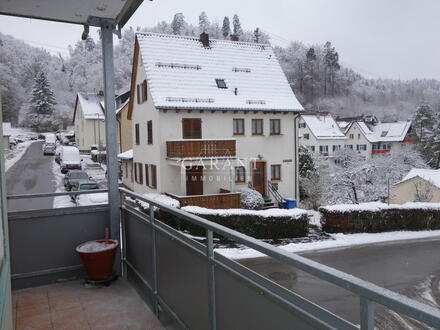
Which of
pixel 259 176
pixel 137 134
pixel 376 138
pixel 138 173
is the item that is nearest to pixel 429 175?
pixel 259 176

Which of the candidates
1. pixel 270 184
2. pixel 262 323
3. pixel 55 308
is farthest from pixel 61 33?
pixel 270 184

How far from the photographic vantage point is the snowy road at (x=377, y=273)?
8.26 meters

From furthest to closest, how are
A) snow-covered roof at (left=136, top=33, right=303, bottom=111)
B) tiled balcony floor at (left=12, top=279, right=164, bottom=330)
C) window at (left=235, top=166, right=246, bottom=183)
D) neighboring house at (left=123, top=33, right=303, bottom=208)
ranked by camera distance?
window at (left=235, top=166, right=246, bottom=183) → snow-covered roof at (left=136, top=33, right=303, bottom=111) → neighboring house at (left=123, top=33, right=303, bottom=208) → tiled balcony floor at (left=12, top=279, right=164, bottom=330)

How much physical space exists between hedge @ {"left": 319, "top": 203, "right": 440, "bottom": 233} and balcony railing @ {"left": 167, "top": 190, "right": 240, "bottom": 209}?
4677 mm

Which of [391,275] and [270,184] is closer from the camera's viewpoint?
[391,275]

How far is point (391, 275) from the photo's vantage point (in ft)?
37.2

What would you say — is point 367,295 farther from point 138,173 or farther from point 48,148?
point 138,173

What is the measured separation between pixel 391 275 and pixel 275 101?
48.9ft

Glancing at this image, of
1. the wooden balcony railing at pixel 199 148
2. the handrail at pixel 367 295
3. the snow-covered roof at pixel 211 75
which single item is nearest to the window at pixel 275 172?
the snow-covered roof at pixel 211 75

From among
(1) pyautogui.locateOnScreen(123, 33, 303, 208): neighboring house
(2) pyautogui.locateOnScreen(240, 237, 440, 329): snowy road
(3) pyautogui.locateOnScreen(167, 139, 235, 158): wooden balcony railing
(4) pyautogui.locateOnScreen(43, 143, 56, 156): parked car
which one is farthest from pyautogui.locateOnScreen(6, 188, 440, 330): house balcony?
(3) pyautogui.locateOnScreen(167, 139, 235, 158): wooden balcony railing

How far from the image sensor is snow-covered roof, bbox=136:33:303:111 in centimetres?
2186

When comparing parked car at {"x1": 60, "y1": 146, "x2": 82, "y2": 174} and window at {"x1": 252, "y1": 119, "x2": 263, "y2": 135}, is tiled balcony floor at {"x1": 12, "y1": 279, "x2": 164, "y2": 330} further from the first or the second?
window at {"x1": 252, "y1": 119, "x2": 263, "y2": 135}

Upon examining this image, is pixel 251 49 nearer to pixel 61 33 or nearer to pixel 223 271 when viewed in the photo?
pixel 61 33

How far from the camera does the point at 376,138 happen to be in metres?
62.7
